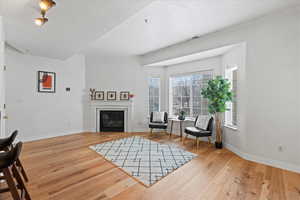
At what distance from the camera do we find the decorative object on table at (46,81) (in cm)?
424

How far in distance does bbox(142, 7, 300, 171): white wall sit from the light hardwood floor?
33 centimetres

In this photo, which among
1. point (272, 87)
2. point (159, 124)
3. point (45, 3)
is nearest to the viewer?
point (45, 3)

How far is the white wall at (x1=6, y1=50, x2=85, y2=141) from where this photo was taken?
3.83 m

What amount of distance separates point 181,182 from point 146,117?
3337 mm

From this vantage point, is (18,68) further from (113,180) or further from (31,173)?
(113,180)

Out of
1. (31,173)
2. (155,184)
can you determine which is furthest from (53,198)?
(155,184)

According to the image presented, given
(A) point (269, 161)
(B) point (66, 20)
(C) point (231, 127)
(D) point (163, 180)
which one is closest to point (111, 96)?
(B) point (66, 20)

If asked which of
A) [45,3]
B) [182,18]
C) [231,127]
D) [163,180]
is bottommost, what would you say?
[163,180]

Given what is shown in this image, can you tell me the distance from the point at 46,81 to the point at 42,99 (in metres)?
0.58

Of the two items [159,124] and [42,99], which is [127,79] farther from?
[42,99]

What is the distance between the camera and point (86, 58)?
516cm

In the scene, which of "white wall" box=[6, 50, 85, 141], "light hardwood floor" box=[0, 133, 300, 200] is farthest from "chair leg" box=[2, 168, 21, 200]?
"white wall" box=[6, 50, 85, 141]

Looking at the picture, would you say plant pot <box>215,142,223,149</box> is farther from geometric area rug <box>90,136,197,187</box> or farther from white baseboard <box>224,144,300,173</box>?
geometric area rug <box>90,136,197,187</box>

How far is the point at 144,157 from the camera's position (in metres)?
2.94
